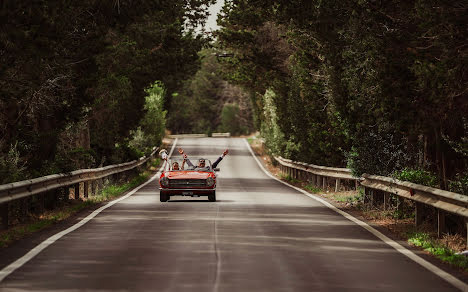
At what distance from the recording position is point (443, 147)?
18453 millimetres

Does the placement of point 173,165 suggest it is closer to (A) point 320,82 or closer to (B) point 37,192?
(B) point 37,192

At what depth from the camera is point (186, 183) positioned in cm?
2411

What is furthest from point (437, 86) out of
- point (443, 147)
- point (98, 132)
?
point (98, 132)

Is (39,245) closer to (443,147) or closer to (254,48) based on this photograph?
(443,147)

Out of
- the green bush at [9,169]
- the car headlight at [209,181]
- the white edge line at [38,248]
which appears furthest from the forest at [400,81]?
the green bush at [9,169]

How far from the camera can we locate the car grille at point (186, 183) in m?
24.0

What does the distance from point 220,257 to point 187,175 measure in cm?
1279

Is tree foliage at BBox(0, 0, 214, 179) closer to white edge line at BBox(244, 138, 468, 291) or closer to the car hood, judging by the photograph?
the car hood

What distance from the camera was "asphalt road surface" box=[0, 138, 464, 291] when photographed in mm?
9500

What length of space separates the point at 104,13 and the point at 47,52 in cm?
664

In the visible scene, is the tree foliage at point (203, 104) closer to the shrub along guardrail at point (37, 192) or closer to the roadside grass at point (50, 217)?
the roadside grass at point (50, 217)

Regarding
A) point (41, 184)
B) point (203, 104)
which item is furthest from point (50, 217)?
point (203, 104)

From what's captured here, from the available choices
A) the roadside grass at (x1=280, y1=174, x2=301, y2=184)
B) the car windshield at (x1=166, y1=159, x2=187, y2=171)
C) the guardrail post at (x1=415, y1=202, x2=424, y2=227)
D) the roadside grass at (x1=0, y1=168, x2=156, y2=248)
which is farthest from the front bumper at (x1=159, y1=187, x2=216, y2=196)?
the roadside grass at (x1=280, y1=174, x2=301, y2=184)

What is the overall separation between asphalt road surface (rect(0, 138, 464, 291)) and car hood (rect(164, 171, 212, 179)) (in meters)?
4.78
